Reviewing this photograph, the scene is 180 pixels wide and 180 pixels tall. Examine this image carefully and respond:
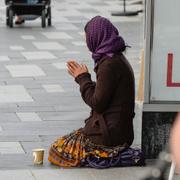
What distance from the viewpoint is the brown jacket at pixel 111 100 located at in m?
6.88

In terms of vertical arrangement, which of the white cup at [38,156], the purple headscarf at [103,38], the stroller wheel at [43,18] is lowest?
the stroller wheel at [43,18]

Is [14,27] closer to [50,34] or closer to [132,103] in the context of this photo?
[50,34]

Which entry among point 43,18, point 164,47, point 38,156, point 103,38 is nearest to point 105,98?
point 103,38

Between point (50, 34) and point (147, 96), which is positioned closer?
point (147, 96)

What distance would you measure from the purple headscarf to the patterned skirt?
75 centimetres

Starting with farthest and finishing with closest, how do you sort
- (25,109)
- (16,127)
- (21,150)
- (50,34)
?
(50,34), (25,109), (16,127), (21,150)

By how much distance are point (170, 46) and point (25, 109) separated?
119 inches

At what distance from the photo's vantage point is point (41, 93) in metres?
10.6

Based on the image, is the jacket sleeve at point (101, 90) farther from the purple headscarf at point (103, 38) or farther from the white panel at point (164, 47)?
the white panel at point (164, 47)

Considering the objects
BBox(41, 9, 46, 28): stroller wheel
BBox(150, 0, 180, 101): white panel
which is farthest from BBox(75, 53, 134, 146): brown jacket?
BBox(41, 9, 46, 28): stroller wheel

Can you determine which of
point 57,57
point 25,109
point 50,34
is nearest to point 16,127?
point 25,109

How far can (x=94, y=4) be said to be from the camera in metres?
23.0

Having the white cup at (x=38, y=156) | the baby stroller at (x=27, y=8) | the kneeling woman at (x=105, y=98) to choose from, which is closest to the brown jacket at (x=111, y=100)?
the kneeling woman at (x=105, y=98)

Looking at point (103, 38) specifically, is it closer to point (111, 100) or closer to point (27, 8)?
point (111, 100)
